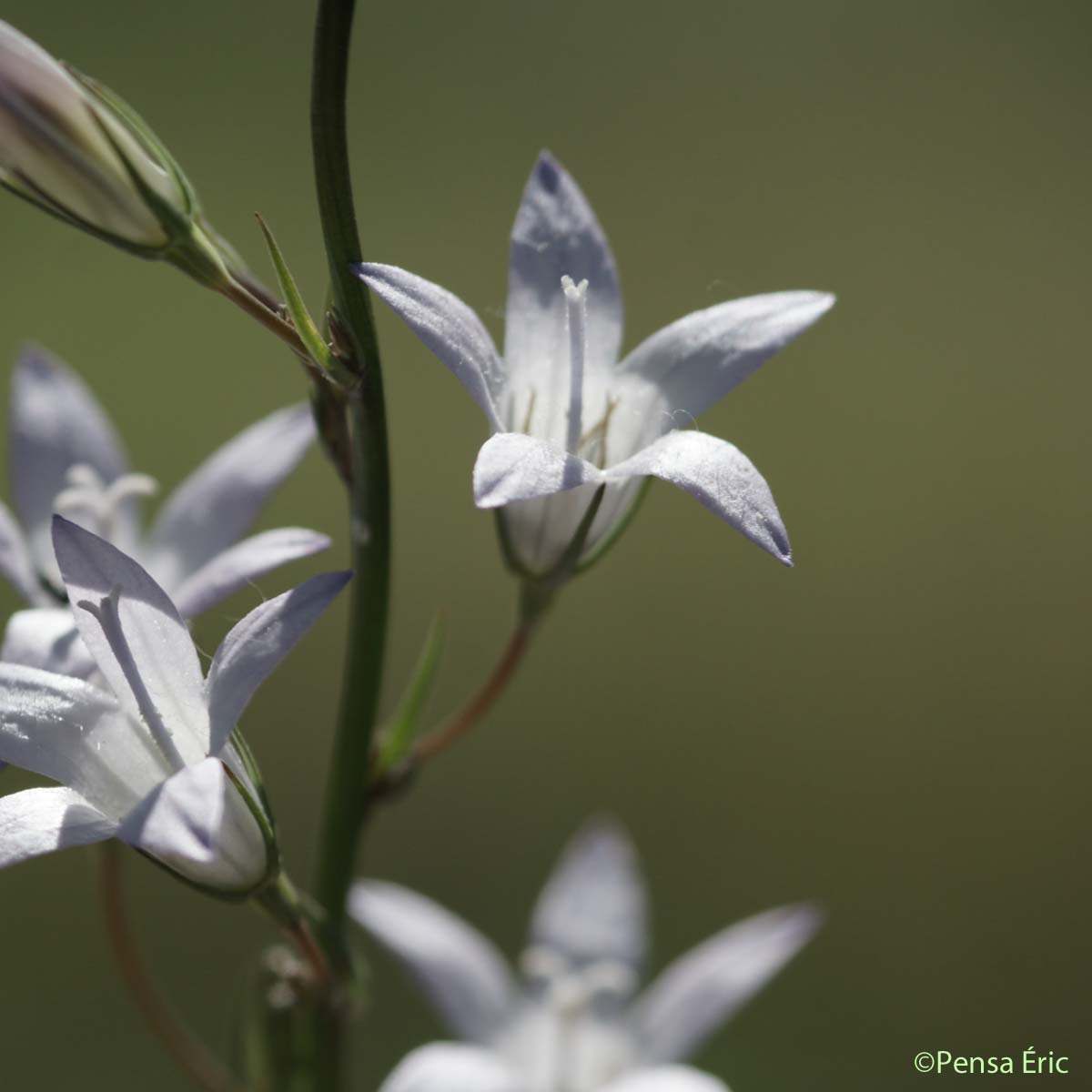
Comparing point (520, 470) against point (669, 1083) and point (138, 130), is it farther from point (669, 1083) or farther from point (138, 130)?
point (669, 1083)

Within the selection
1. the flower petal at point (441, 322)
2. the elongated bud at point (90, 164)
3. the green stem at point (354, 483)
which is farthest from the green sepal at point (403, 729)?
the elongated bud at point (90, 164)

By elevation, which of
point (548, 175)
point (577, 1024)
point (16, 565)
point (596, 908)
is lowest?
point (577, 1024)

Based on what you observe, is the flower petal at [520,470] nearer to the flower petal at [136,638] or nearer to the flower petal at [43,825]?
the flower petal at [136,638]

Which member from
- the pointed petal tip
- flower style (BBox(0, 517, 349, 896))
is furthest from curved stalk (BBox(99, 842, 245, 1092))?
the pointed petal tip

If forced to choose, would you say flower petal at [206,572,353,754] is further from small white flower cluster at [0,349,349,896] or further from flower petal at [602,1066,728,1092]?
flower petal at [602,1066,728,1092]

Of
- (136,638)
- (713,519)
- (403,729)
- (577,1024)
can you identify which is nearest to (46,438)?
(136,638)

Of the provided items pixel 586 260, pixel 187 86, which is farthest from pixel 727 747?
pixel 187 86
